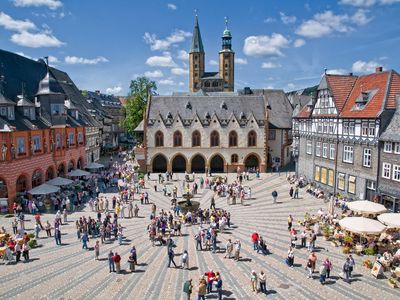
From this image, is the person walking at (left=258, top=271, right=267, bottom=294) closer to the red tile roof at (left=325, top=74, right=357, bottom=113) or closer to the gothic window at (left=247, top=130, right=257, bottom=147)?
the red tile roof at (left=325, top=74, right=357, bottom=113)

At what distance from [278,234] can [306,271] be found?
6321 mm

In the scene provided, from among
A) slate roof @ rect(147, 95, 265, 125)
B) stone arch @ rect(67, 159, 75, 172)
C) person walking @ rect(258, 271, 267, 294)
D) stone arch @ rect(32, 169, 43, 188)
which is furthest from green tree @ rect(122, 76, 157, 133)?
person walking @ rect(258, 271, 267, 294)

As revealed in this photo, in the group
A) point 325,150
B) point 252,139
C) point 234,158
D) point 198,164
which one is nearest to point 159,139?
point 198,164

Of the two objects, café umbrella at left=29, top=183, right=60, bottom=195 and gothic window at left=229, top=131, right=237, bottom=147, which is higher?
gothic window at left=229, top=131, right=237, bottom=147

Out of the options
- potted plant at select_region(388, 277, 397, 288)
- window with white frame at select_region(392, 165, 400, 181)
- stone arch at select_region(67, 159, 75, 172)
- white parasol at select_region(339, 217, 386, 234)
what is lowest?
potted plant at select_region(388, 277, 397, 288)

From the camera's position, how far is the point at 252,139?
2056 inches

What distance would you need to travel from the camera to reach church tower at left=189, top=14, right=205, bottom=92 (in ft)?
358

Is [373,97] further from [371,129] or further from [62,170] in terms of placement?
[62,170]

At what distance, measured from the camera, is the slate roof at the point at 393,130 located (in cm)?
2822

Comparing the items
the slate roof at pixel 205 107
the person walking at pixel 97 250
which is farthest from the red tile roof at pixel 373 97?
the person walking at pixel 97 250

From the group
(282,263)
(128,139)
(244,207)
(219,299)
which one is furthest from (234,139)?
(128,139)

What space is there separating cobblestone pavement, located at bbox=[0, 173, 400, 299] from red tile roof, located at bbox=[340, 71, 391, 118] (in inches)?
564

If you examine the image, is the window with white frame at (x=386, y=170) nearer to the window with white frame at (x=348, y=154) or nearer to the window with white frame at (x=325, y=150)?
the window with white frame at (x=348, y=154)

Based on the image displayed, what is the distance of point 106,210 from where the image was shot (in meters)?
31.7
